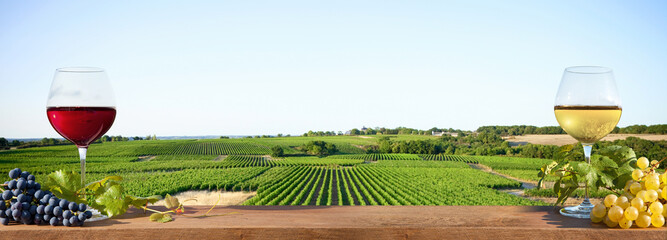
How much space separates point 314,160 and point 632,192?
79287 mm

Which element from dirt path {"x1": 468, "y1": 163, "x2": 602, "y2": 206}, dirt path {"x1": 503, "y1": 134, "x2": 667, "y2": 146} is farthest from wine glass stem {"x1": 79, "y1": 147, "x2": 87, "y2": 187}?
dirt path {"x1": 503, "y1": 134, "x2": 667, "y2": 146}

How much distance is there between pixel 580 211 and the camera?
1.69 metres

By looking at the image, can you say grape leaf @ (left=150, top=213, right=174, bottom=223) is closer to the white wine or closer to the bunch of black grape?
the bunch of black grape

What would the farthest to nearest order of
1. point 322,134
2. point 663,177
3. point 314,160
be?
point 322,134 → point 314,160 → point 663,177

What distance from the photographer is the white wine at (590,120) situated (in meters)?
1.71

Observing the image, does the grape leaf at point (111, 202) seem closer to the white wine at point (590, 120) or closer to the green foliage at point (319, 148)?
the white wine at point (590, 120)

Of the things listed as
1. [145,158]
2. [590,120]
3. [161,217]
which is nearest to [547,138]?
[145,158]

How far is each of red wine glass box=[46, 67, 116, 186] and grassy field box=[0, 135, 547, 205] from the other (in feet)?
106

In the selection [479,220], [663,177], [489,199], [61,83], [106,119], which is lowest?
[489,199]

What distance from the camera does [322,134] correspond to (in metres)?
124

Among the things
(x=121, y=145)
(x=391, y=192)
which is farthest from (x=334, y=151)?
(x=391, y=192)

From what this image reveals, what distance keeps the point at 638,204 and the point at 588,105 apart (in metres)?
0.42

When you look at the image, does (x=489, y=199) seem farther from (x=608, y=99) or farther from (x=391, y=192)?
(x=608, y=99)

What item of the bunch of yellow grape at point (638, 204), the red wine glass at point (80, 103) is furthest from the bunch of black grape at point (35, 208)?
the bunch of yellow grape at point (638, 204)
